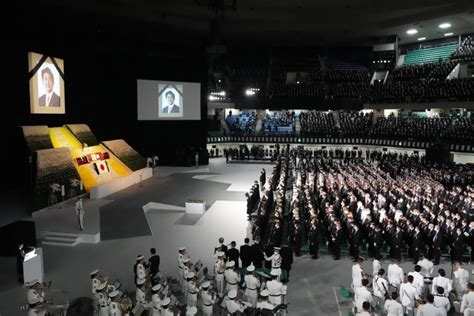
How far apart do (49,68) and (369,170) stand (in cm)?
1958

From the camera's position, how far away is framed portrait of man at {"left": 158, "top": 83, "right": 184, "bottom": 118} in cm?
3183

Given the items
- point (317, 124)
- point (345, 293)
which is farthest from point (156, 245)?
point (317, 124)

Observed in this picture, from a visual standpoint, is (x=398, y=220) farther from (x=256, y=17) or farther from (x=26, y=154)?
(x=256, y=17)

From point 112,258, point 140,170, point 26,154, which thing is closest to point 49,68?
point 26,154

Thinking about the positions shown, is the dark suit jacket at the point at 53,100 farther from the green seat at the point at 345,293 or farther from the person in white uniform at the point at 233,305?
the green seat at the point at 345,293

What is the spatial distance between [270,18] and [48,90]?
17.5 metres

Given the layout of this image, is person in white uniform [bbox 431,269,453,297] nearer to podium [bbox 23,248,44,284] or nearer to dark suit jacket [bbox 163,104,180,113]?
podium [bbox 23,248,44,284]

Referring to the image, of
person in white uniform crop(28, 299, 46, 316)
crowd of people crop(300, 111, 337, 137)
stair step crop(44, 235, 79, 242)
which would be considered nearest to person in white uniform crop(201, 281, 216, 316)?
person in white uniform crop(28, 299, 46, 316)

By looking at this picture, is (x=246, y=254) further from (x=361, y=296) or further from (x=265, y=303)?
(x=361, y=296)

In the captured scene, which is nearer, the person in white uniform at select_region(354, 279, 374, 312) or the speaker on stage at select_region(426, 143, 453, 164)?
the person in white uniform at select_region(354, 279, 374, 312)

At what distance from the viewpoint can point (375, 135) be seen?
38.0 meters

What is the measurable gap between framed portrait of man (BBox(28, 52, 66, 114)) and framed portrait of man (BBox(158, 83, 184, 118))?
10.0 metres

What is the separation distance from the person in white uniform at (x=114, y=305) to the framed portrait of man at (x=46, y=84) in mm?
14320

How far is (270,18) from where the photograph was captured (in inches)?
1199
